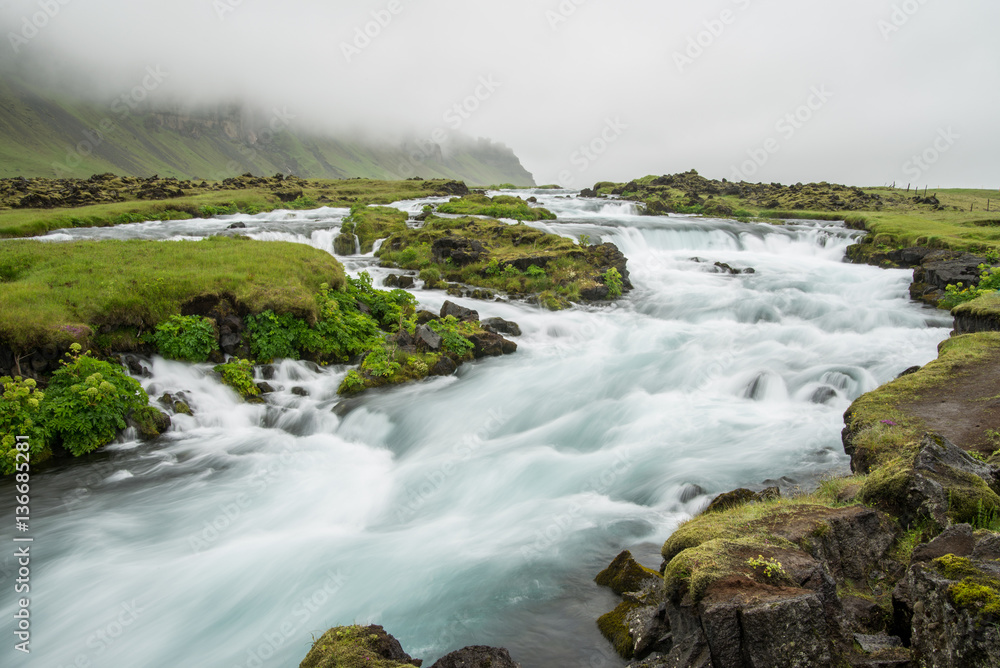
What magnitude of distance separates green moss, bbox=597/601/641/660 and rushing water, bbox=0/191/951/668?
160 mm

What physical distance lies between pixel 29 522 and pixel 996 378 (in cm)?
1749

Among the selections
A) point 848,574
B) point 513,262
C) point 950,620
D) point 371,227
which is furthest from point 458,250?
point 950,620

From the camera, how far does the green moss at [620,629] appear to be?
19.6ft

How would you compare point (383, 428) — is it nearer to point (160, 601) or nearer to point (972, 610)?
point (160, 601)

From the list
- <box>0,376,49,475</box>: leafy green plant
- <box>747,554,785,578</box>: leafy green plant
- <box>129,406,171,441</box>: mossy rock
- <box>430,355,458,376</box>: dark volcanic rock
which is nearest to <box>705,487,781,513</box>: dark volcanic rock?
<box>747,554,785,578</box>: leafy green plant

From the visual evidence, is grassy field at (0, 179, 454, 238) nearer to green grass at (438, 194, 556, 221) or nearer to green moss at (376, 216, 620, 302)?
green grass at (438, 194, 556, 221)

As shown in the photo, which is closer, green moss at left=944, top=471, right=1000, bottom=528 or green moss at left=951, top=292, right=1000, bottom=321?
green moss at left=944, top=471, right=1000, bottom=528

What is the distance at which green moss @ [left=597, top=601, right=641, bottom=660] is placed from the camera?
19.6 feet

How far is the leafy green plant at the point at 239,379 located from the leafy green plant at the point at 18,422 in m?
3.83

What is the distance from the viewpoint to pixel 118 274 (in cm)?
1552

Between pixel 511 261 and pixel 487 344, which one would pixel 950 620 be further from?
pixel 511 261

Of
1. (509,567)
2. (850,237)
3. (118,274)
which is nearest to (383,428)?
(509,567)

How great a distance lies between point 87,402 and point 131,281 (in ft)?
15.9

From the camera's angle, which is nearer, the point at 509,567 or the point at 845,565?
the point at 845,565
